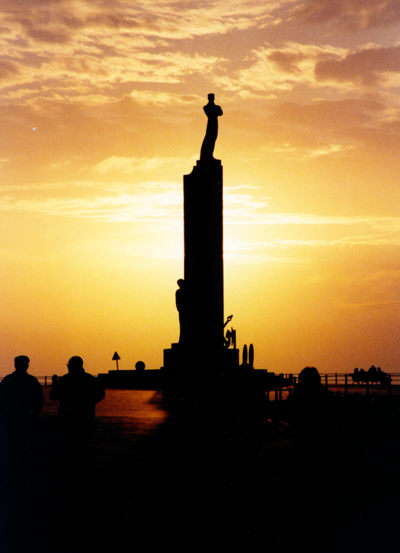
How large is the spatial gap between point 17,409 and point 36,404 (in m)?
0.25

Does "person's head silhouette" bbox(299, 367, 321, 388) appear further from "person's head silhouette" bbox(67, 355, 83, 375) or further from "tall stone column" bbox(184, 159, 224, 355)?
"tall stone column" bbox(184, 159, 224, 355)

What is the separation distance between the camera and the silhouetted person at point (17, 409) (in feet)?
33.8

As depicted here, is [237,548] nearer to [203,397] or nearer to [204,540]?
[204,540]

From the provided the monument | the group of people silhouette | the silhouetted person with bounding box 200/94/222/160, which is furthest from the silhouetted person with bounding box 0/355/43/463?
the silhouetted person with bounding box 200/94/222/160

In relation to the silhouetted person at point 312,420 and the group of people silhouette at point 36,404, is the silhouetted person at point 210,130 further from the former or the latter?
the silhouetted person at point 312,420

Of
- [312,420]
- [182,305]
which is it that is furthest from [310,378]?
[182,305]

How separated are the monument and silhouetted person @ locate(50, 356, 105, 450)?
788 inches

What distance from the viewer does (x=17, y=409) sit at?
33.8 ft

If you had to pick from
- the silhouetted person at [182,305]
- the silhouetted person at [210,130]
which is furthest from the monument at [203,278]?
the silhouetted person at [210,130]

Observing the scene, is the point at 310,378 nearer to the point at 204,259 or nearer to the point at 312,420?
the point at 312,420

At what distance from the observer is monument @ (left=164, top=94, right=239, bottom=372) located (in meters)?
30.6

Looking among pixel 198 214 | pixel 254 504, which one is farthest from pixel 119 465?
pixel 198 214

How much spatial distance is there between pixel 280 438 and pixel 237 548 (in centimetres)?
1019

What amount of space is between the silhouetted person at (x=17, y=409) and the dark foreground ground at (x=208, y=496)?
360 mm
